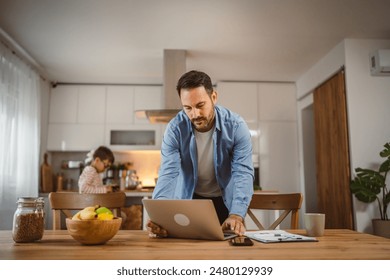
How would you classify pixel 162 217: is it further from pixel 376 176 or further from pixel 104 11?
pixel 376 176

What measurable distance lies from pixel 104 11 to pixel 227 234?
82.1 inches

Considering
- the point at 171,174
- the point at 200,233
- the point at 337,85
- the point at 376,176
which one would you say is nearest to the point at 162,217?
the point at 200,233

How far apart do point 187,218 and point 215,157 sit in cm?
52

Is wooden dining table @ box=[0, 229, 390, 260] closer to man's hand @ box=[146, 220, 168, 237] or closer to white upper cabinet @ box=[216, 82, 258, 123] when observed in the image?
man's hand @ box=[146, 220, 168, 237]

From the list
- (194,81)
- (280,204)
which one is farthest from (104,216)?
(280,204)

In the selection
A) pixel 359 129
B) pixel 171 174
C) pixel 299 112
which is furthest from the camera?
pixel 299 112

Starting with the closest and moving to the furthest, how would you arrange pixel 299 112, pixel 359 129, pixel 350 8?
pixel 350 8 → pixel 359 129 → pixel 299 112

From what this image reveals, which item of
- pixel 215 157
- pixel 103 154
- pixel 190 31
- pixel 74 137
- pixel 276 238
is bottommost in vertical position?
pixel 276 238

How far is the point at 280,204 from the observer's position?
4.77 feet

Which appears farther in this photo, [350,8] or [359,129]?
[359,129]

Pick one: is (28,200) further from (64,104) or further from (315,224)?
(64,104)

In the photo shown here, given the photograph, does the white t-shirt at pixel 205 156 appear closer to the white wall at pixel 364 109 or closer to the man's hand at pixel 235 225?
the man's hand at pixel 235 225

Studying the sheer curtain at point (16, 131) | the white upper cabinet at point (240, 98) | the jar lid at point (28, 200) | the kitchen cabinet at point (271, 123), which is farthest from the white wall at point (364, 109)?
the sheer curtain at point (16, 131)

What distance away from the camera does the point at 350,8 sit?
2.50 metres
